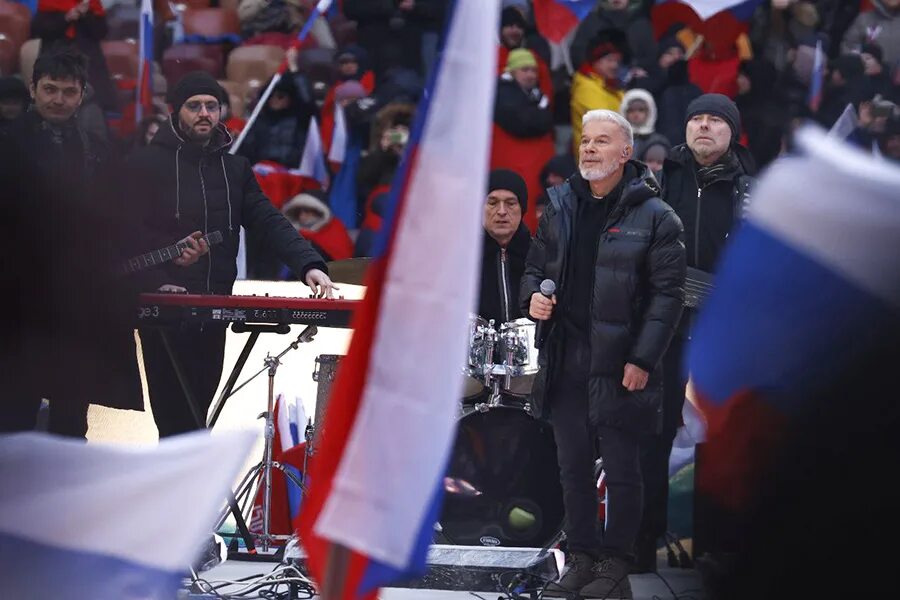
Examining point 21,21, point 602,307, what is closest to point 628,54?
point 21,21

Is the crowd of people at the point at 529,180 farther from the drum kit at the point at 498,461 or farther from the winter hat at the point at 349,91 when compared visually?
the drum kit at the point at 498,461

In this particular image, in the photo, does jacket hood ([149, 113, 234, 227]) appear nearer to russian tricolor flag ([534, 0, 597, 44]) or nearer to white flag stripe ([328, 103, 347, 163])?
white flag stripe ([328, 103, 347, 163])

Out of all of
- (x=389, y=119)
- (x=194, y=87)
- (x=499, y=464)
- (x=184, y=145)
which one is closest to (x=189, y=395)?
(x=184, y=145)

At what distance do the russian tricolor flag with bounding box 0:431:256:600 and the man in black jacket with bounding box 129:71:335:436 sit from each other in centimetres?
484

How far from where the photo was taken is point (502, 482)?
8.37m

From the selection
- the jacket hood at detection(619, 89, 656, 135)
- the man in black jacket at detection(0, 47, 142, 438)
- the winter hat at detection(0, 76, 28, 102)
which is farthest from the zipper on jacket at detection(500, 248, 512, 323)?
the man in black jacket at detection(0, 47, 142, 438)

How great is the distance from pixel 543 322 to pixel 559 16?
701 centimetres

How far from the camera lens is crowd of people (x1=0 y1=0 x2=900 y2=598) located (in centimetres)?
502

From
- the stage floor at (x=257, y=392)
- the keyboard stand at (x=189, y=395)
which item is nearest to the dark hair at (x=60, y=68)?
the keyboard stand at (x=189, y=395)

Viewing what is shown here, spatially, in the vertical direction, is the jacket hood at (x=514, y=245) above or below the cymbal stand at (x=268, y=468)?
above

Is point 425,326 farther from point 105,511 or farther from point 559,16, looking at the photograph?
point 559,16

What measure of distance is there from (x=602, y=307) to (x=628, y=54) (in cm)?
643

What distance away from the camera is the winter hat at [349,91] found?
1353 cm

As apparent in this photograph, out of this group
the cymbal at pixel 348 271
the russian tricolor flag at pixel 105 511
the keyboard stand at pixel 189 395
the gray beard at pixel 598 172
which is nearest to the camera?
the russian tricolor flag at pixel 105 511
